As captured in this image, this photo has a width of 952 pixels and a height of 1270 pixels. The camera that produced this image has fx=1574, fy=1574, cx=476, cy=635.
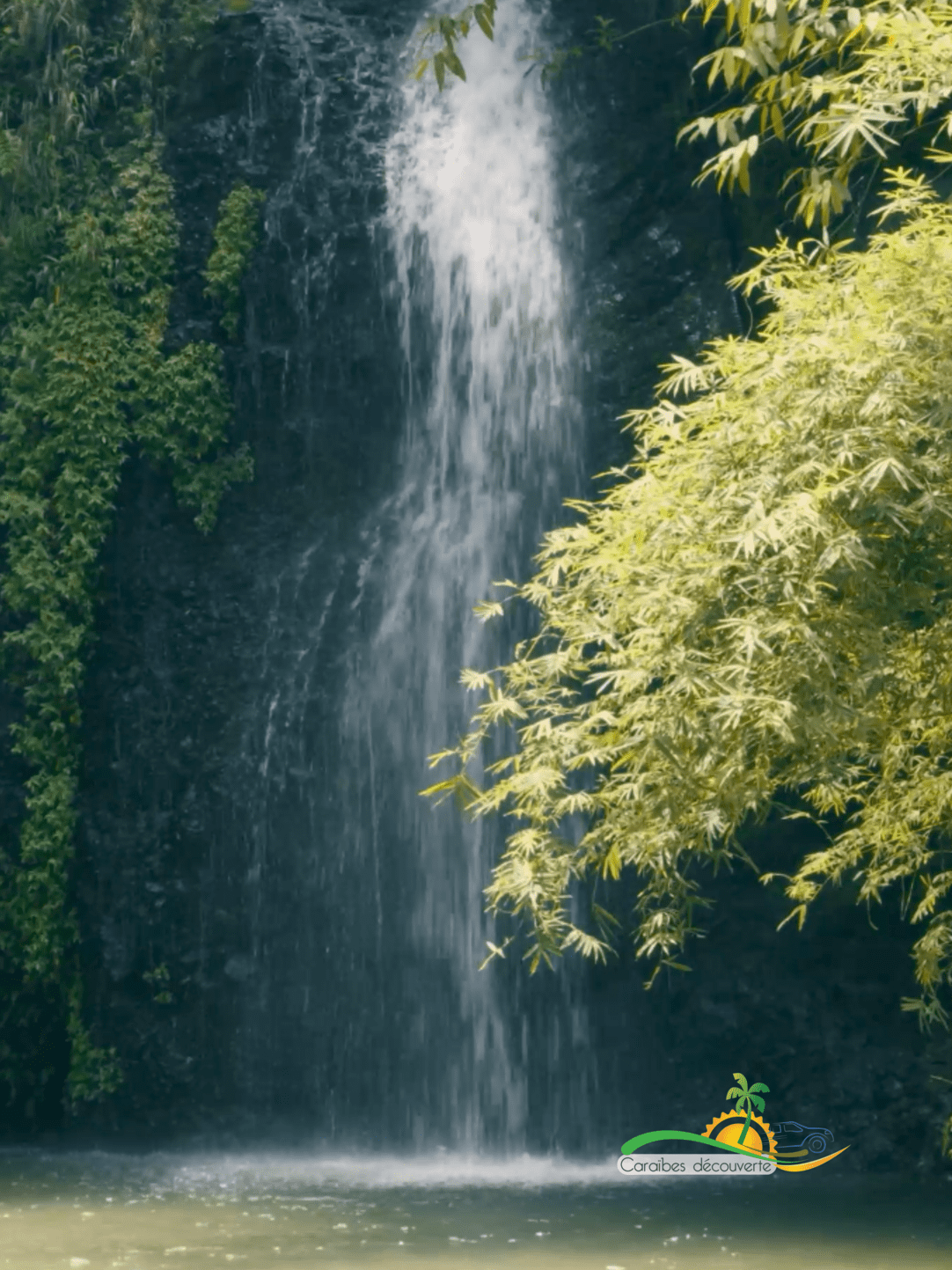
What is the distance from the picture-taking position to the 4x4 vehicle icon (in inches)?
396

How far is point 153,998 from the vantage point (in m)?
11.0

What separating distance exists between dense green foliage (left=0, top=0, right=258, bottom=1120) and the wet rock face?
0.75 ft

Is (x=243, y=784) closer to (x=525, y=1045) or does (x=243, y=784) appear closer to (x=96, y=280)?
(x=525, y=1045)

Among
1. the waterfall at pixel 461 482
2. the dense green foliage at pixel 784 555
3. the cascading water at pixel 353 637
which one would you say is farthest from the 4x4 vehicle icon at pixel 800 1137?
the dense green foliage at pixel 784 555

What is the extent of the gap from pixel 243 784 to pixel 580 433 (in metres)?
3.47

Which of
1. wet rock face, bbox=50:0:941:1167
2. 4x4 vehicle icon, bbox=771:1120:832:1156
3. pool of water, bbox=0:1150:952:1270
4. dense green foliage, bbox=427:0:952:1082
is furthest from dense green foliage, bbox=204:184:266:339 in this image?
4x4 vehicle icon, bbox=771:1120:832:1156

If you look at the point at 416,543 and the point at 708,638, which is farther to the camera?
the point at 416,543

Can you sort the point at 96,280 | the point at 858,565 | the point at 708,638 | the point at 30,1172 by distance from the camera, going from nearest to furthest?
the point at 858,565 < the point at 708,638 < the point at 30,1172 < the point at 96,280

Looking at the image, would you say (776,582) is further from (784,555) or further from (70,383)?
(70,383)

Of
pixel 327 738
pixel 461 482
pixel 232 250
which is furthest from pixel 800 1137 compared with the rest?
pixel 232 250

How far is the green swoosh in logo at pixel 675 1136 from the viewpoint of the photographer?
10.1 meters

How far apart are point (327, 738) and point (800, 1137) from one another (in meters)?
4.16

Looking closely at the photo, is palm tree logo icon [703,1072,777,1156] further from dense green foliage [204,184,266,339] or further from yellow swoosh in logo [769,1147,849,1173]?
dense green foliage [204,184,266,339]

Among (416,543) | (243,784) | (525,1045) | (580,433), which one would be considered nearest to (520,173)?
(580,433)
